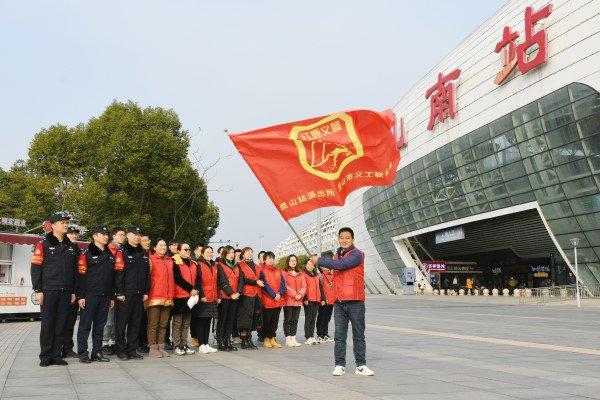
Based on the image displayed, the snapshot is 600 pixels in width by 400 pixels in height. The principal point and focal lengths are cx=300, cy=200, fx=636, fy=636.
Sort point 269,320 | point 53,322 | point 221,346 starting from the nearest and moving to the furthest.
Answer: point 53,322, point 221,346, point 269,320

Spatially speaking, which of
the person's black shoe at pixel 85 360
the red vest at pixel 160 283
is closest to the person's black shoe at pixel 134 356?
the person's black shoe at pixel 85 360

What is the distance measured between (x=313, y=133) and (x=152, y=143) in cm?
2620

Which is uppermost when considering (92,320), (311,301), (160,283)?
(160,283)

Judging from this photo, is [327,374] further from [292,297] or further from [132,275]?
[292,297]


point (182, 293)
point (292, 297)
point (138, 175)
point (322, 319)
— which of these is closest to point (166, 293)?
point (182, 293)

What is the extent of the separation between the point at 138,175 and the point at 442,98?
22359 mm

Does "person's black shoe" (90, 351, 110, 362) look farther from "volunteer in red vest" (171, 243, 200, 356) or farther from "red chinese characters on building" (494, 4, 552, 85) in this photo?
"red chinese characters on building" (494, 4, 552, 85)

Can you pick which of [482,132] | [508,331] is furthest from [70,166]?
[508,331]

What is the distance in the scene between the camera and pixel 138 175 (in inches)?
1387

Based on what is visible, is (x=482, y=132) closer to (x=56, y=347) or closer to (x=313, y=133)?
(x=313, y=133)

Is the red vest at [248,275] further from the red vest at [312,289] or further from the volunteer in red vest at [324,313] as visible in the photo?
the volunteer in red vest at [324,313]

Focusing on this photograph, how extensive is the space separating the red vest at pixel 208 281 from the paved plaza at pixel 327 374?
3.29 feet

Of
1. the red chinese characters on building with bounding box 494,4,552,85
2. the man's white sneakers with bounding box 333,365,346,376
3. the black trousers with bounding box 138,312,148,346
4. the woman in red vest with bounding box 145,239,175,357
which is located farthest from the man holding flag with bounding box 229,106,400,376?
the red chinese characters on building with bounding box 494,4,552,85

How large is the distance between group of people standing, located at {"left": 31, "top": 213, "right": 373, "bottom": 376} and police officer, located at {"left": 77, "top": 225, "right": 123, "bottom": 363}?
1cm
